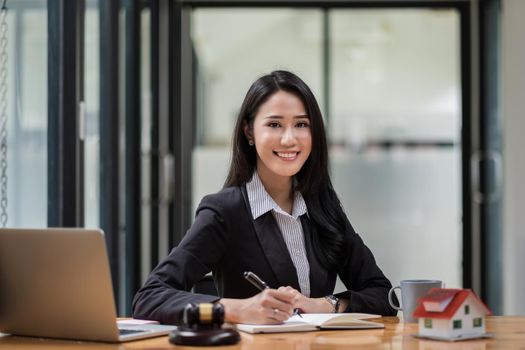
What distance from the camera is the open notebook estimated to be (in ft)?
5.63

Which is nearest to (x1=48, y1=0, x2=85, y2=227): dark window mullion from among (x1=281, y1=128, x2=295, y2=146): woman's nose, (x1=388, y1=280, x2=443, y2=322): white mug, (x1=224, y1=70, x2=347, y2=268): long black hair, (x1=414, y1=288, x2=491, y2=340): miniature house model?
(x1=224, y1=70, x2=347, y2=268): long black hair

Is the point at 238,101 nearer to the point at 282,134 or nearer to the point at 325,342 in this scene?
the point at 282,134

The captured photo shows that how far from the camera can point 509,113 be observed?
4.94 meters

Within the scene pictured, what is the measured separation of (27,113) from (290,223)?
91cm

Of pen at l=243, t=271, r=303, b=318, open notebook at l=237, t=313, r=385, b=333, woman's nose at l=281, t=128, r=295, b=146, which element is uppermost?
woman's nose at l=281, t=128, r=295, b=146

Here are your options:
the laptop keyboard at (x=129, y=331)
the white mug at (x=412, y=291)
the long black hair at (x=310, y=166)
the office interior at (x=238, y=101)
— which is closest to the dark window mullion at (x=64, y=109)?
the office interior at (x=238, y=101)

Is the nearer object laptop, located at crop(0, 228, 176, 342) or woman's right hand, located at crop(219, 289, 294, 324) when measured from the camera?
laptop, located at crop(0, 228, 176, 342)

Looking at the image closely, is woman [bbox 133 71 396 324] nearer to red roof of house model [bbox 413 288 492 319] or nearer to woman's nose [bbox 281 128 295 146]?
woman's nose [bbox 281 128 295 146]

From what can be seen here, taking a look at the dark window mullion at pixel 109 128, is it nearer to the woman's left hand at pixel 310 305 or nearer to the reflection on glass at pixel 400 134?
the woman's left hand at pixel 310 305

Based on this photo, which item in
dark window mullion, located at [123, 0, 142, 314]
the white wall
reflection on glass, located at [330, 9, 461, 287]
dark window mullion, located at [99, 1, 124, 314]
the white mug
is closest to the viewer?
the white mug

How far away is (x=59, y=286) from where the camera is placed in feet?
5.25

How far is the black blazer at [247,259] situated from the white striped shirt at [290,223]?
0.01 metres

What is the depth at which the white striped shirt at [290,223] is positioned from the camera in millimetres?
2219

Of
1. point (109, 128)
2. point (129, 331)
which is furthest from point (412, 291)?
point (109, 128)
